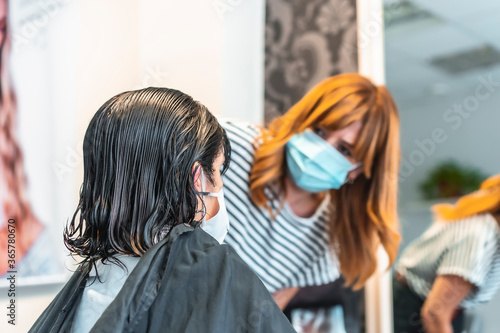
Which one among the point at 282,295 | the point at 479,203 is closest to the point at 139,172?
the point at 282,295

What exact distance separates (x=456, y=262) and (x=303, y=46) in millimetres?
1383

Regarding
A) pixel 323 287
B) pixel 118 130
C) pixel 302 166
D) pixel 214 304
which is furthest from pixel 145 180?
pixel 323 287

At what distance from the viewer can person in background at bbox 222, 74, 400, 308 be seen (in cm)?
189

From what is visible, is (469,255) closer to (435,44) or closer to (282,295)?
(282,295)

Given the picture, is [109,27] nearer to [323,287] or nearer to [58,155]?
[58,155]

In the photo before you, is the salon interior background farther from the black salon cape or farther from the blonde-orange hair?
the black salon cape

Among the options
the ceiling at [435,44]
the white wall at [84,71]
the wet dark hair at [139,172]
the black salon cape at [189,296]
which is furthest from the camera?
the ceiling at [435,44]

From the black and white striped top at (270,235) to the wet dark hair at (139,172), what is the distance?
2.48ft

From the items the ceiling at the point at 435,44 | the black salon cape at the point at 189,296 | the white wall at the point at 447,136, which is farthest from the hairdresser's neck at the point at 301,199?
the black salon cape at the point at 189,296

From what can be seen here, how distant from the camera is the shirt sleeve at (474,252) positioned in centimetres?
211

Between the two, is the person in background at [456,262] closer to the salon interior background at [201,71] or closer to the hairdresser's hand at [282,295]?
the salon interior background at [201,71]

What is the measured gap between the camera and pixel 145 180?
108 centimetres

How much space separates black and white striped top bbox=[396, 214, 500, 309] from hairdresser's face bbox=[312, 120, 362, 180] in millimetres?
632

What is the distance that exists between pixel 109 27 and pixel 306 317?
1.58 metres
